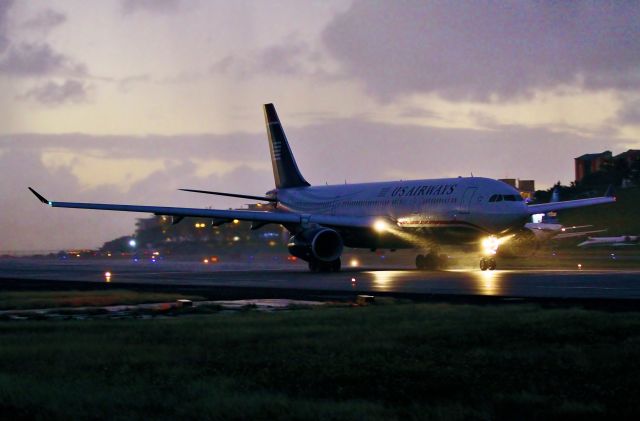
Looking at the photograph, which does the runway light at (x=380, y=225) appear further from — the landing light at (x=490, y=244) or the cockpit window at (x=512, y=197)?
the cockpit window at (x=512, y=197)

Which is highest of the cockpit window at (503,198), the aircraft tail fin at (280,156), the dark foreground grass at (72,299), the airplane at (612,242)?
the aircraft tail fin at (280,156)

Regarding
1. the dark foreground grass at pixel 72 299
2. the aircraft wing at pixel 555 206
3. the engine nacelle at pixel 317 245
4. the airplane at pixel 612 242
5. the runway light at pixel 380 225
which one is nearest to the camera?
the dark foreground grass at pixel 72 299

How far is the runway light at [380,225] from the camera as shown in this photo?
46125mm

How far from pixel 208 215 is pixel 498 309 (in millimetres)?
27741

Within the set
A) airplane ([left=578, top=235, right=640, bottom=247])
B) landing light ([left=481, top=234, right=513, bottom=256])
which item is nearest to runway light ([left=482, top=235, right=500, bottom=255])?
landing light ([left=481, top=234, right=513, bottom=256])

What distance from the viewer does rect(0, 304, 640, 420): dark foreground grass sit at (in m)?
9.08

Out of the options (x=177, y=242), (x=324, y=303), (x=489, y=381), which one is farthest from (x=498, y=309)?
(x=177, y=242)

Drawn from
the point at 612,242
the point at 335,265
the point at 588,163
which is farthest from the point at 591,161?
the point at 335,265

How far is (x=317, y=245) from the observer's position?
44.9 metres

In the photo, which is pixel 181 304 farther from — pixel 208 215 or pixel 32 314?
pixel 208 215

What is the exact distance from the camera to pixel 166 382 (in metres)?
10.5

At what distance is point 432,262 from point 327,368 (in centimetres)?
3445

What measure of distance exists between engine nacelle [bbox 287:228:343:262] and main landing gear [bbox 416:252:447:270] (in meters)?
3.82

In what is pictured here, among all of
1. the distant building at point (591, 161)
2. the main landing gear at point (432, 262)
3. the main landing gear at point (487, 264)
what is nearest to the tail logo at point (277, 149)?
the main landing gear at point (432, 262)
